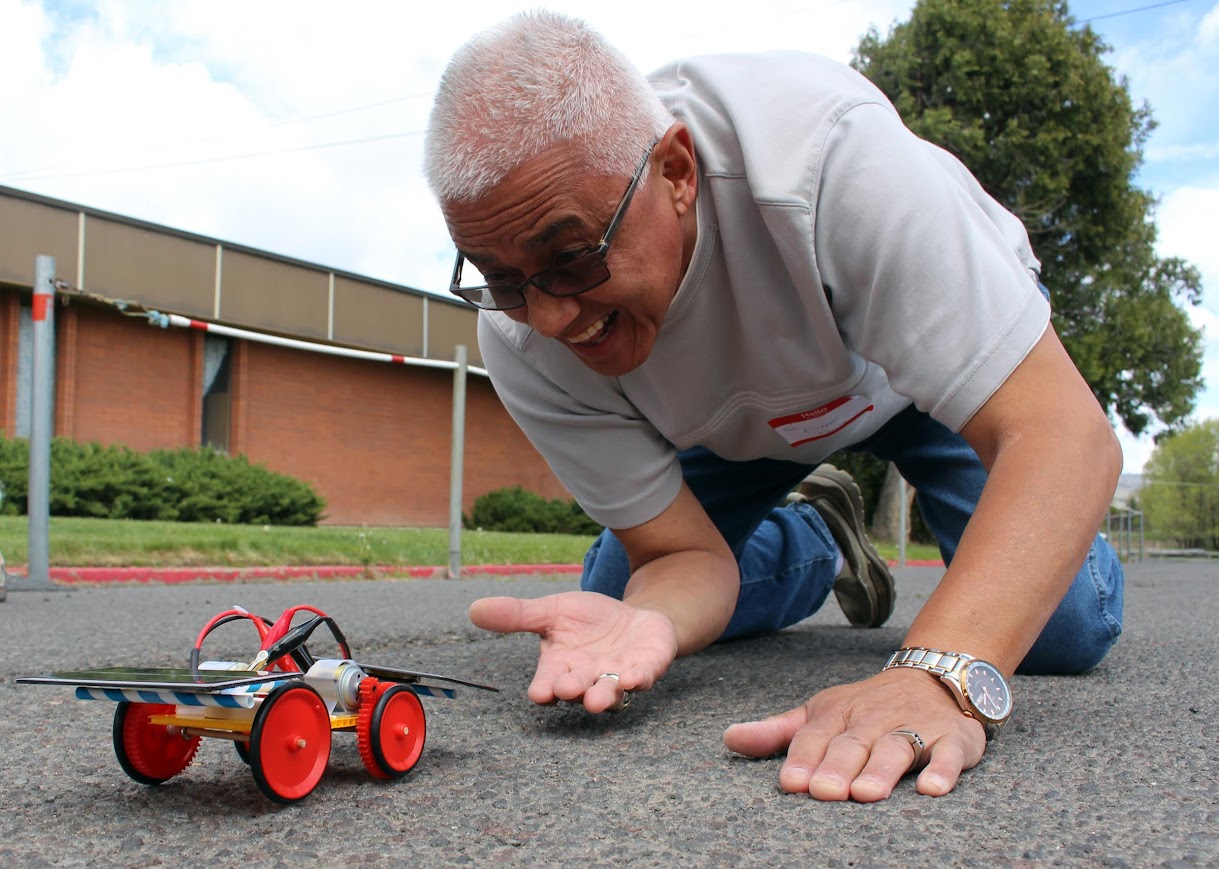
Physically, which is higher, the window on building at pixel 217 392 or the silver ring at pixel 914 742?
the window on building at pixel 217 392

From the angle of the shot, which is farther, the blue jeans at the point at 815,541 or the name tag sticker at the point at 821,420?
the blue jeans at the point at 815,541

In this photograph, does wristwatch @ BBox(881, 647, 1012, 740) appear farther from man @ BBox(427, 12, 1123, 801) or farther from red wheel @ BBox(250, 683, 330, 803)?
red wheel @ BBox(250, 683, 330, 803)

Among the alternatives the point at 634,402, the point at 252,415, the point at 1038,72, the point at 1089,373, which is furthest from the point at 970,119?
the point at 634,402

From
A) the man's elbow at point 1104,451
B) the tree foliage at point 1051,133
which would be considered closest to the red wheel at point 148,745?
the man's elbow at point 1104,451

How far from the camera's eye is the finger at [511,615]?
1698 millimetres

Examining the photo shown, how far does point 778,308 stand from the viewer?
1842 mm

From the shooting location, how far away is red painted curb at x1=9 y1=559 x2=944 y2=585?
221 inches

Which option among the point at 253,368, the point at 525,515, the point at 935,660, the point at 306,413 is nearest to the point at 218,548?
the point at 935,660

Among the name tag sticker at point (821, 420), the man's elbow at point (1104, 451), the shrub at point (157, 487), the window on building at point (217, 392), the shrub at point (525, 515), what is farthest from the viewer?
the shrub at point (525, 515)

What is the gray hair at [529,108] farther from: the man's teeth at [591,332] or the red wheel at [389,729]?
the red wheel at [389,729]

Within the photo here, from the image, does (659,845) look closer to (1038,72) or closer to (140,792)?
(140,792)

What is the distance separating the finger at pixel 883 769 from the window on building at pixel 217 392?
17.0 m

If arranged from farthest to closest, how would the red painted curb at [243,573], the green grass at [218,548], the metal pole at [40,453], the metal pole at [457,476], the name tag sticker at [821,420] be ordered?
the metal pole at [457,476]
the green grass at [218,548]
the red painted curb at [243,573]
the metal pole at [40,453]
the name tag sticker at [821,420]

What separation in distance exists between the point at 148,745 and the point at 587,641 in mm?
734
